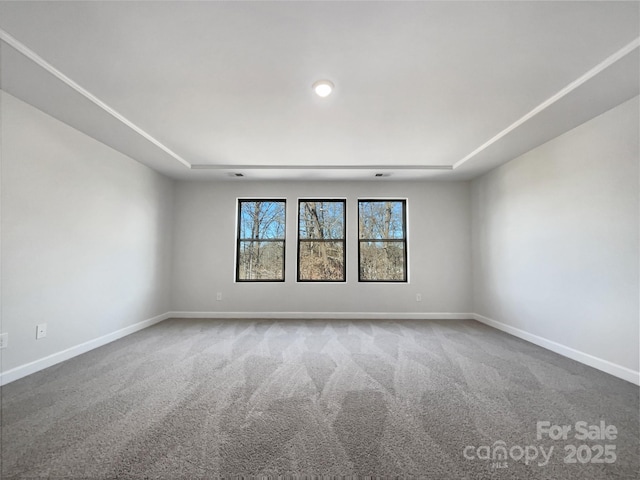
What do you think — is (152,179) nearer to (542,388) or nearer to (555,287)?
(542,388)

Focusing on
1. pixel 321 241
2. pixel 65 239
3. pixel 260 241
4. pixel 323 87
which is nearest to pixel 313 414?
pixel 323 87

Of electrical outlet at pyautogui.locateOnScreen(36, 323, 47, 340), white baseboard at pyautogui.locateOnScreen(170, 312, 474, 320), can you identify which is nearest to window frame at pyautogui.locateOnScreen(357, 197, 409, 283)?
white baseboard at pyautogui.locateOnScreen(170, 312, 474, 320)

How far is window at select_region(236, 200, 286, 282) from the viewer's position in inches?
195

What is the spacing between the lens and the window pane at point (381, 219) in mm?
5009

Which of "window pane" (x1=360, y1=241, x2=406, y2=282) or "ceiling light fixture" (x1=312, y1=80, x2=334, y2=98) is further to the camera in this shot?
"window pane" (x1=360, y1=241, x2=406, y2=282)

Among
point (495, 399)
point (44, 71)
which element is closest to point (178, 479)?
point (495, 399)

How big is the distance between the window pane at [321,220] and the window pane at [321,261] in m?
0.16

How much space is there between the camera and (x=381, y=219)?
5043mm

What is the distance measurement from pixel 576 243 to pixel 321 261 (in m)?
3.39

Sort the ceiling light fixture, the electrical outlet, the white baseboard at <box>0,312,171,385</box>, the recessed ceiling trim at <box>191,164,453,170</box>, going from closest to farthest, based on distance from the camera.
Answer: the ceiling light fixture < the white baseboard at <box>0,312,171,385</box> < the electrical outlet < the recessed ceiling trim at <box>191,164,453,170</box>

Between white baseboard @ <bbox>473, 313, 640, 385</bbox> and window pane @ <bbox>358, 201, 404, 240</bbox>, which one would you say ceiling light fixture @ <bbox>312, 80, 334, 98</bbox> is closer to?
window pane @ <bbox>358, 201, 404, 240</bbox>

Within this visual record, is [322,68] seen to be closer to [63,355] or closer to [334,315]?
[63,355]

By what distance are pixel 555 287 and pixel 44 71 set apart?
5165 mm

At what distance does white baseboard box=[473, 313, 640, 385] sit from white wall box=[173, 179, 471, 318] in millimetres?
1063
